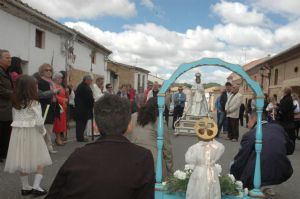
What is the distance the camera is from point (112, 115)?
7.07ft

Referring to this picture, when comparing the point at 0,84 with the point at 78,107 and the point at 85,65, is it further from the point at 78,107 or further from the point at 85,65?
the point at 85,65

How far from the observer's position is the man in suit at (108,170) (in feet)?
6.46


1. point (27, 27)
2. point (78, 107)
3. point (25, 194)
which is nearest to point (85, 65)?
point (27, 27)

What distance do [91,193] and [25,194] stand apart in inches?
150

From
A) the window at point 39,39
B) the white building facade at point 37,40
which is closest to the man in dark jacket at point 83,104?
the white building facade at point 37,40

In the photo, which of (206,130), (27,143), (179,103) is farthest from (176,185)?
(179,103)

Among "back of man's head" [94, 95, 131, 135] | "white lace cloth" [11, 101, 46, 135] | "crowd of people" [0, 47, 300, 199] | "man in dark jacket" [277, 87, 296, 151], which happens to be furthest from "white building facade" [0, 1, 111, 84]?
"back of man's head" [94, 95, 131, 135]

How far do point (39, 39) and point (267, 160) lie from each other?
46.4 feet

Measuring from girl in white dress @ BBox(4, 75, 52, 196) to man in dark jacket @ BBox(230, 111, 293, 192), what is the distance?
2665mm

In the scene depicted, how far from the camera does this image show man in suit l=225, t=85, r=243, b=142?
13008mm

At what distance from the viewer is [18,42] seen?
14914mm

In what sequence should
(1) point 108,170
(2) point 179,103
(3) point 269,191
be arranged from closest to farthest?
(1) point 108,170, (3) point 269,191, (2) point 179,103

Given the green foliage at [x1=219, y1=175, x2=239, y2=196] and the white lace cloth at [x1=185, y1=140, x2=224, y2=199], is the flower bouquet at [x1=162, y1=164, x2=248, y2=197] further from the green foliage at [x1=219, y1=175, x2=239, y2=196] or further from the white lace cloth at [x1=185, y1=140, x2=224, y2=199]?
the white lace cloth at [x1=185, y1=140, x2=224, y2=199]

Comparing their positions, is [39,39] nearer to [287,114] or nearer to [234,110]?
[234,110]
